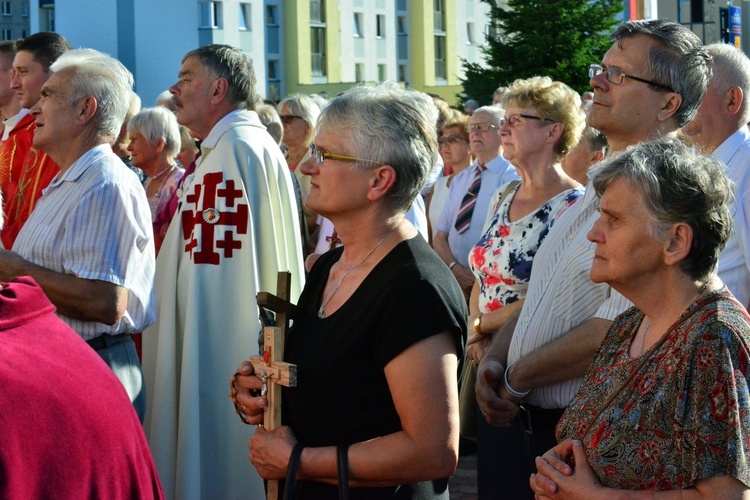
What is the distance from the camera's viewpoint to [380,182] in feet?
10.1

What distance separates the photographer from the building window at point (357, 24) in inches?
2311

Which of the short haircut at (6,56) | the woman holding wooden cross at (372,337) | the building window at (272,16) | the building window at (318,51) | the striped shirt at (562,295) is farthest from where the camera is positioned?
the building window at (318,51)

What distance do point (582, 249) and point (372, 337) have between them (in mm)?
971

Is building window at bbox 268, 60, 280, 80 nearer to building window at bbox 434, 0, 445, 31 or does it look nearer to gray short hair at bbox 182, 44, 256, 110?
building window at bbox 434, 0, 445, 31

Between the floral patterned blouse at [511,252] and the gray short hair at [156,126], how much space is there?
126 inches

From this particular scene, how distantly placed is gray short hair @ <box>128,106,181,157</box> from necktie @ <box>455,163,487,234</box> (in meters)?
1.98

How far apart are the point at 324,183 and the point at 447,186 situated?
217 inches

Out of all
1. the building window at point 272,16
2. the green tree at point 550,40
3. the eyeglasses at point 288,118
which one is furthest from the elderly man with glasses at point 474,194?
the building window at point 272,16

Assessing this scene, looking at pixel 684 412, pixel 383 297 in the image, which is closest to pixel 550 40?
pixel 383 297

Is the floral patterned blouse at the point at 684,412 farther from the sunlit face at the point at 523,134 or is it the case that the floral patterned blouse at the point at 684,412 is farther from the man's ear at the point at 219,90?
the man's ear at the point at 219,90

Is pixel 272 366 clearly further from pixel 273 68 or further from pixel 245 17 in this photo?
pixel 273 68

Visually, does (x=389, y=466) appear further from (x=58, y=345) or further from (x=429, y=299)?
(x=58, y=345)

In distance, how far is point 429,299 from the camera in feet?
9.43

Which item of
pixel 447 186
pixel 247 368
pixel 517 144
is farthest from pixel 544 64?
pixel 247 368
